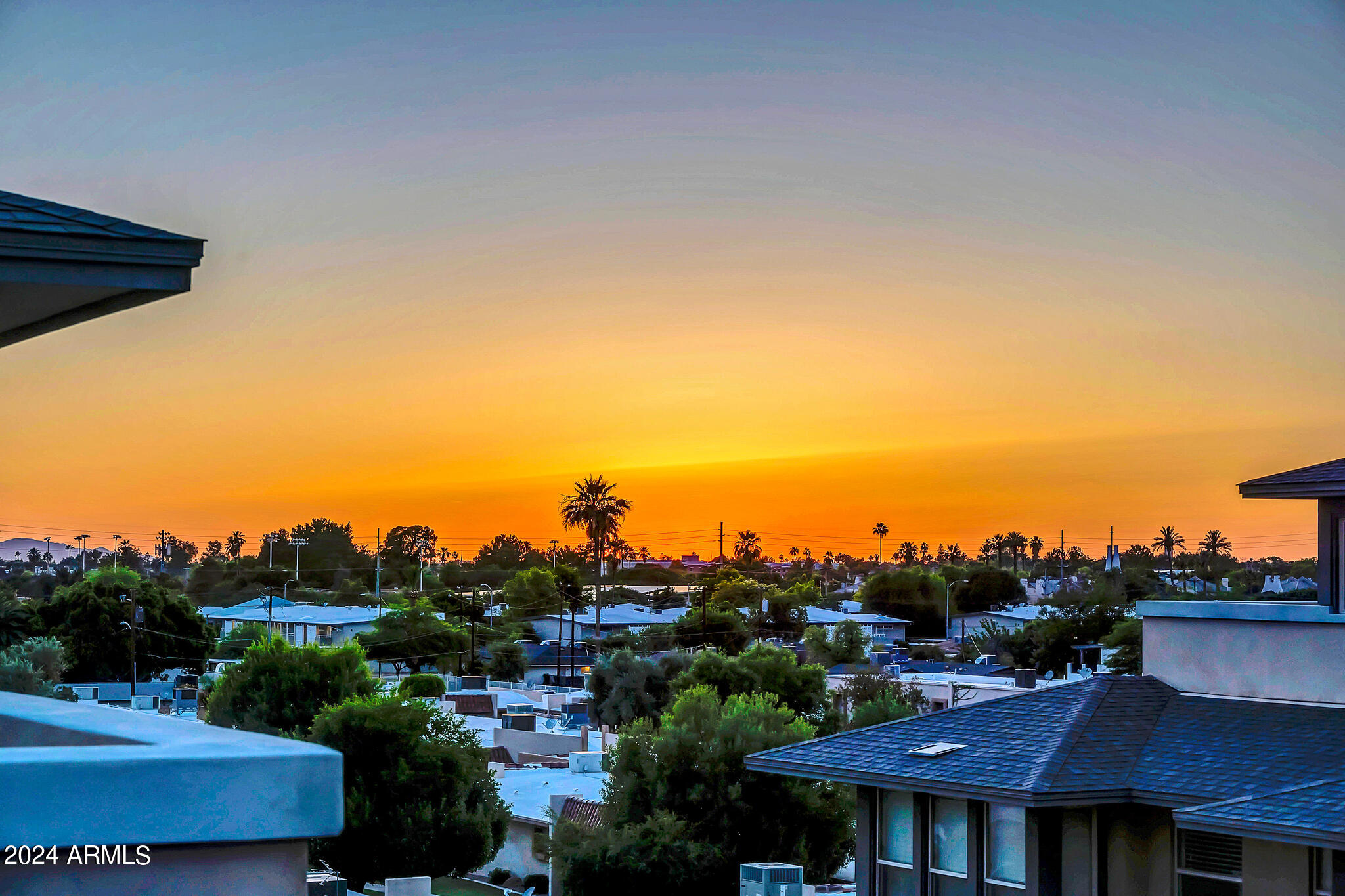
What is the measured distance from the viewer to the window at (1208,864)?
663 inches

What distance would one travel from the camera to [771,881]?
24.5 meters

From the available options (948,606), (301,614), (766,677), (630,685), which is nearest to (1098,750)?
(766,677)

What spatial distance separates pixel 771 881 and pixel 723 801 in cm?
792

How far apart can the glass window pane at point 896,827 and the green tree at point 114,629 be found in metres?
71.4

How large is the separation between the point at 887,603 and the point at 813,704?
8340cm

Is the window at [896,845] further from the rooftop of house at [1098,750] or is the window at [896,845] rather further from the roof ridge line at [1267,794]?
the roof ridge line at [1267,794]

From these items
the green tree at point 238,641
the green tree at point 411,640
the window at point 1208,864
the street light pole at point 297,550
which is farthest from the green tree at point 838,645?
the street light pole at point 297,550

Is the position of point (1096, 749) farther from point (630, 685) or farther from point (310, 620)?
point (310, 620)

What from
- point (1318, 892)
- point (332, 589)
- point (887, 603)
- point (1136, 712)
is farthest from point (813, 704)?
point (332, 589)

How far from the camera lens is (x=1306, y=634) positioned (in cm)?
1947

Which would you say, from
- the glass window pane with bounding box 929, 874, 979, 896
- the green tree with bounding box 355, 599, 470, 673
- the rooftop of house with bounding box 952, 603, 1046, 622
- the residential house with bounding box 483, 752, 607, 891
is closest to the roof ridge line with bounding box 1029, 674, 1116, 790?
the glass window pane with bounding box 929, 874, 979, 896

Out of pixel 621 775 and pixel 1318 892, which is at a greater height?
pixel 1318 892

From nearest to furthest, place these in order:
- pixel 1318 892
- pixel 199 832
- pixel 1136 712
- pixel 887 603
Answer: pixel 199 832 < pixel 1318 892 < pixel 1136 712 < pixel 887 603

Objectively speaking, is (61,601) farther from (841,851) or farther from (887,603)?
(887,603)
